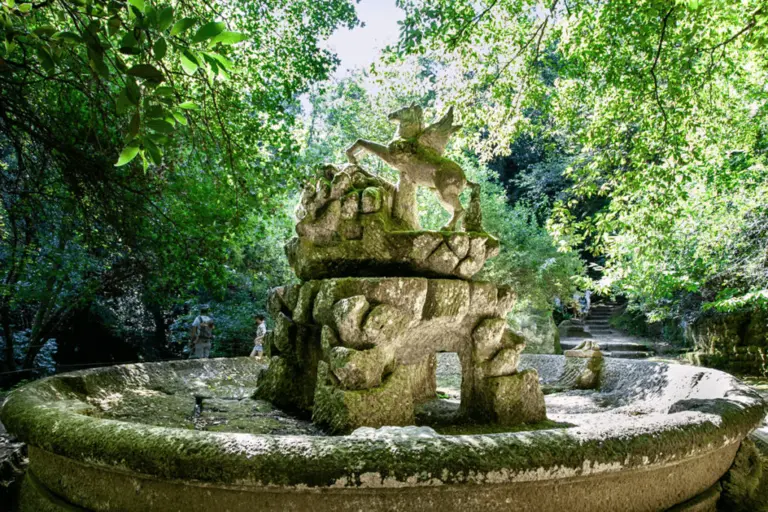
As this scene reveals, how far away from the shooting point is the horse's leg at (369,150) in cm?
378

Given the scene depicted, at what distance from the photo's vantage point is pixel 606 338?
17.0 meters

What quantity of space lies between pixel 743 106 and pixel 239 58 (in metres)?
8.02

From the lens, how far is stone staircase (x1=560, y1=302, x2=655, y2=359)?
43.0ft

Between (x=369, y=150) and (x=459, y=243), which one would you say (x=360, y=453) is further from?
(x=369, y=150)

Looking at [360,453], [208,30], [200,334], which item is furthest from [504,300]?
[200,334]

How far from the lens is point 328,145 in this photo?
19875mm

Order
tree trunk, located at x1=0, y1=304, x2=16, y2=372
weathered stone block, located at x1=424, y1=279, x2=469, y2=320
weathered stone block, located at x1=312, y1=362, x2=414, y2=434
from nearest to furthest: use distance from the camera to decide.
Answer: weathered stone block, located at x1=312, y1=362, x2=414, y2=434
weathered stone block, located at x1=424, y1=279, x2=469, y2=320
tree trunk, located at x1=0, y1=304, x2=16, y2=372

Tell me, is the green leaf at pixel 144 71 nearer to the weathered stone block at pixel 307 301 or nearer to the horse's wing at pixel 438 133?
the weathered stone block at pixel 307 301

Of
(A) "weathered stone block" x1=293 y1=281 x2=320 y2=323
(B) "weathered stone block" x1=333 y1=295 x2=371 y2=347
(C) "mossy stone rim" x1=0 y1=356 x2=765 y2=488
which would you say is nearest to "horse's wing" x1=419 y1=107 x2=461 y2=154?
(A) "weathered stone block" x1=293 y1=281 x2=320 y2=323

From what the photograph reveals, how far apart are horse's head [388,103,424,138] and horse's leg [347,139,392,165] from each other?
20cm

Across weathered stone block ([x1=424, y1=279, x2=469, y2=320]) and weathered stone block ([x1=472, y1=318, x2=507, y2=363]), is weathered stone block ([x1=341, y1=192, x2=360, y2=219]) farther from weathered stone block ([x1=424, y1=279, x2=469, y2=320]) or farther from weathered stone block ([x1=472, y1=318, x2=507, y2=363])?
weathered stone block ([x1=472, y1=318, x2=507, y2=363])

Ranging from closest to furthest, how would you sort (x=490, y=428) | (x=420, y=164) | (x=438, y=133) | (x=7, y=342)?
1. (x=490, y=428)
2. (x=420, y=164)
3. (x=438, y=133)
4. (x=7, y=342)

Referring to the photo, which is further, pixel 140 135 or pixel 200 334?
pixel 200 334

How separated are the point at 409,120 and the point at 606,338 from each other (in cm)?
1576
